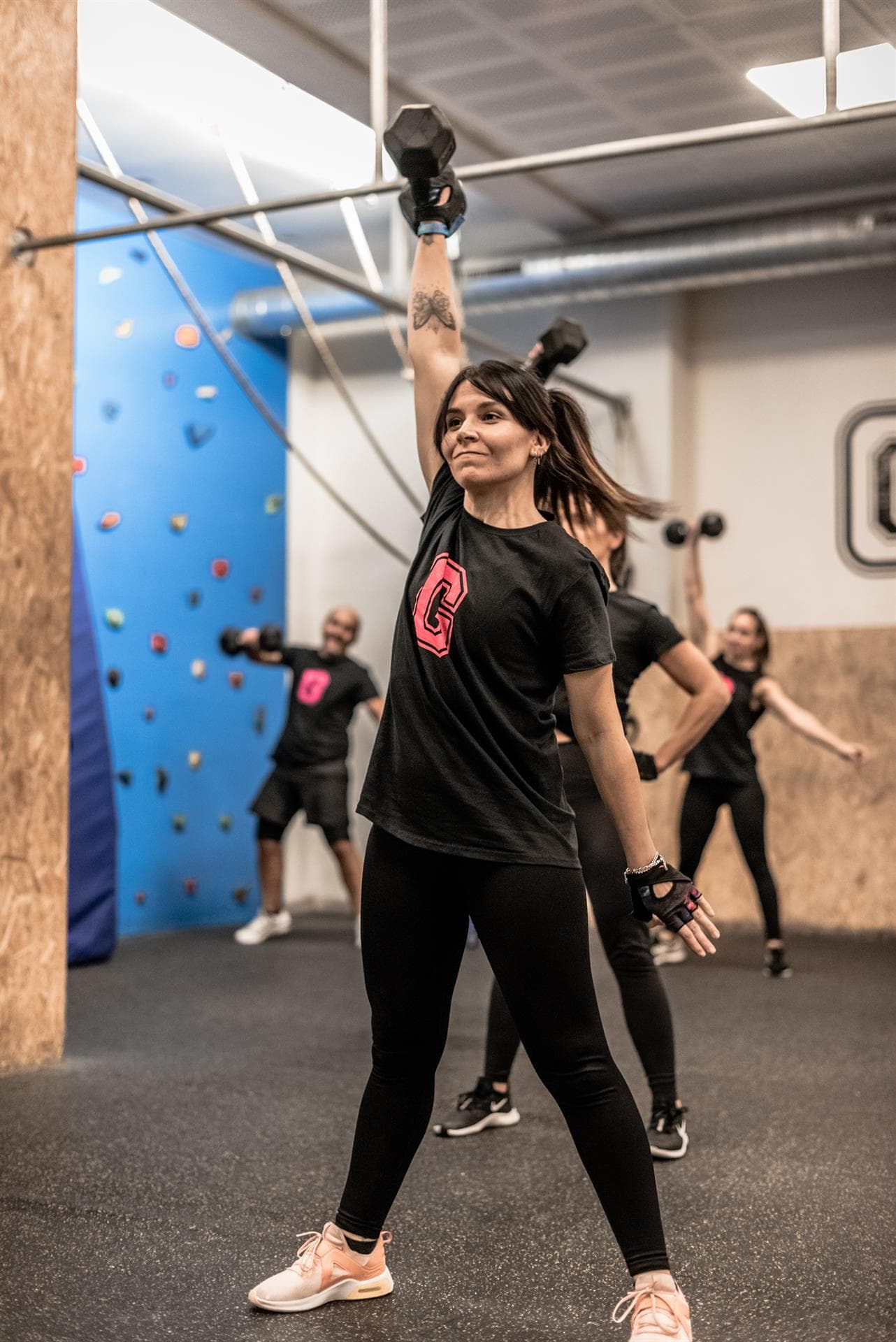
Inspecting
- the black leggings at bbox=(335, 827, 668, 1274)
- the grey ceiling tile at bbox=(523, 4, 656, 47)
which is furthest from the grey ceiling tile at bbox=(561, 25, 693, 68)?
the black leggings at bbox=(335, 827, 668, 1274)

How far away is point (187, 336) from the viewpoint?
284 inches

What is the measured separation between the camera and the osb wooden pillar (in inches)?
151

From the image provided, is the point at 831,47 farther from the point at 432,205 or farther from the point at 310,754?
the point at 310,754

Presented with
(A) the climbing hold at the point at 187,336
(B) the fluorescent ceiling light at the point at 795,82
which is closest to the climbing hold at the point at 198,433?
(A) the climbing hold at the point at 187,336

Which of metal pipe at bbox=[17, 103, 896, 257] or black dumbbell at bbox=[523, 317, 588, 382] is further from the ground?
metal pipe at bbox=[17, 103, 896, 257]

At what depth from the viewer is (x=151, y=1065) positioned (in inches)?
159

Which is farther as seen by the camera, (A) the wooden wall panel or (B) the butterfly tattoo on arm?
(A) the wooden wall panel

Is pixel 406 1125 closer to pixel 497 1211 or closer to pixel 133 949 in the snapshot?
pixel 497 1211

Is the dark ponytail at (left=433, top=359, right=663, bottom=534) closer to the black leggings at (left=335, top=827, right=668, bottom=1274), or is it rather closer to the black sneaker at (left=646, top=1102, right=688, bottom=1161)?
the black leggings at (left=335, top=827, right=668, bottom=1274)

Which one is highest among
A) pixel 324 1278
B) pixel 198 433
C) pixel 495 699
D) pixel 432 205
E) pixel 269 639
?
pixel 198 433

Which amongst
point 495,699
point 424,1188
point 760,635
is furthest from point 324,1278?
point 760,635

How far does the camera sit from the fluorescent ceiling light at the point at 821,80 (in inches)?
193

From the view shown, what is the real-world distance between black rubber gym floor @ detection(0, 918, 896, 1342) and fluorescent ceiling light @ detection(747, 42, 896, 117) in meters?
3.15

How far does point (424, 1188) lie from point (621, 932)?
670mm
